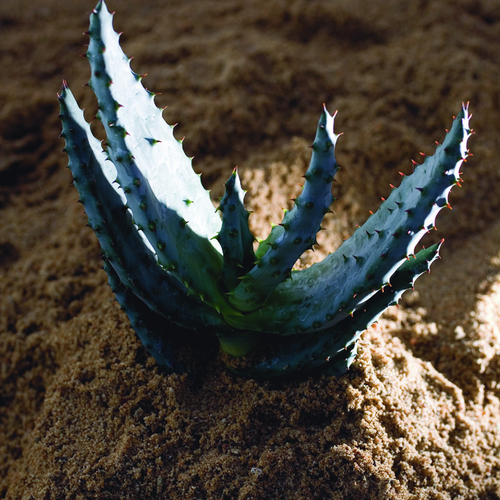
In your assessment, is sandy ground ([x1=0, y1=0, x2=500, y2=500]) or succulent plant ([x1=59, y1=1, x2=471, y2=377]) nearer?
succulent plant ([x1=59, y1=1, x2=471, y2=377])

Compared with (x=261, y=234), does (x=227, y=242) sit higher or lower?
higher

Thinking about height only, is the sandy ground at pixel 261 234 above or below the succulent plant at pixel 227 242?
below

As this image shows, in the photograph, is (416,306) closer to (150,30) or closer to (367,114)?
(367,114)

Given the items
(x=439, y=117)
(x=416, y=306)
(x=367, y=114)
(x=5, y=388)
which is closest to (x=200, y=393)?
(x=5, y=388)

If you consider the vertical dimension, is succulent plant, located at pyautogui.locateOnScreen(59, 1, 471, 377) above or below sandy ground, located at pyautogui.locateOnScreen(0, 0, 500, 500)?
above

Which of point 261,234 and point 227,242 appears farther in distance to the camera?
point 261,234
